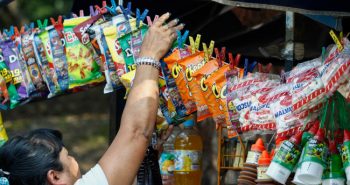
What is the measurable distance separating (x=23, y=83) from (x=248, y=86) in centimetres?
145

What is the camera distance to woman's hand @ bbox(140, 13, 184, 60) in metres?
2.81

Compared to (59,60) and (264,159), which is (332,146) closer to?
(264,159)

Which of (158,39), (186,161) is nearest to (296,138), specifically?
(158,39)

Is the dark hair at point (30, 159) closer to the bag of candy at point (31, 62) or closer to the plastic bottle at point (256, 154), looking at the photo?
the plastic bottle at point (256, 154)

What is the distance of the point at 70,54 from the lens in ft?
12.2

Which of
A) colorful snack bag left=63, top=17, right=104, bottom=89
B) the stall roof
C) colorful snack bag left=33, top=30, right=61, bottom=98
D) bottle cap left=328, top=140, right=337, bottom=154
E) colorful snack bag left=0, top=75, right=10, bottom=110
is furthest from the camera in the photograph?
colorful snack bag left=0, top=75, right=10, bottom=110

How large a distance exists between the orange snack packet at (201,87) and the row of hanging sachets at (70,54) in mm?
352

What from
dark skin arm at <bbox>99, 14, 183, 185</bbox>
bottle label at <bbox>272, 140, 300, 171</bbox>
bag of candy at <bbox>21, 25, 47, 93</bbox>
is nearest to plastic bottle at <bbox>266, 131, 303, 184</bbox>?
bottle label at <bbox>272, 140, 300, 171</bbox>

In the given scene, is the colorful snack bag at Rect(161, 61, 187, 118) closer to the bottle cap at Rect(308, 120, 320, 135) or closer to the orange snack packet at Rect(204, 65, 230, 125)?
the orange snack packet at Rect(204, 65, 230, 125)

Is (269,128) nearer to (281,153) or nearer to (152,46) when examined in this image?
(281,153)

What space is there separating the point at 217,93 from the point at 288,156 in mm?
572

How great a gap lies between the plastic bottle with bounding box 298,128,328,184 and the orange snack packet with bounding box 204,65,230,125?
568 mm

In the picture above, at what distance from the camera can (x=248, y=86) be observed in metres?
3.03

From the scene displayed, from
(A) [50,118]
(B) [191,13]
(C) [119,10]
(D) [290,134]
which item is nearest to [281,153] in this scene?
(D) [290,134]
